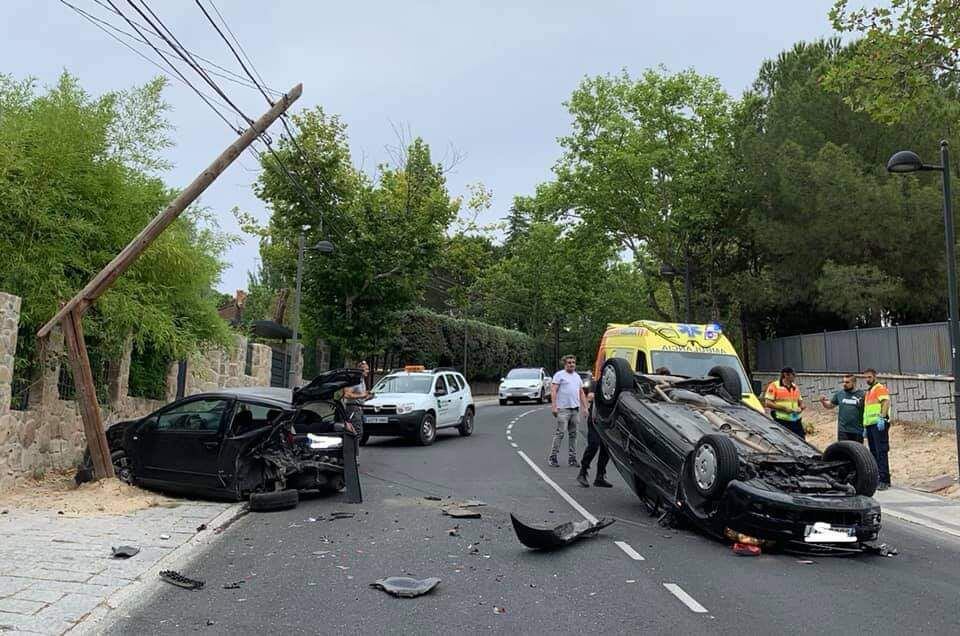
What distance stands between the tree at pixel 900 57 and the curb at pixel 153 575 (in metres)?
12.2

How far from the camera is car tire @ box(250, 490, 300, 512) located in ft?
30.7

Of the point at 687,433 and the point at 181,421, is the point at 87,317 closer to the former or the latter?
the point at 181,421

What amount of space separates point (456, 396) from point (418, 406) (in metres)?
2.43

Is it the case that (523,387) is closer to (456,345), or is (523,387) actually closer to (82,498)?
(456,345)

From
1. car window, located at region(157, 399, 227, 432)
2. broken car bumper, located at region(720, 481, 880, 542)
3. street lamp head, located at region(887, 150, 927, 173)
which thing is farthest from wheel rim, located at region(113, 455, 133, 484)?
street lamp head, located at region(887, 150, 927, 173)

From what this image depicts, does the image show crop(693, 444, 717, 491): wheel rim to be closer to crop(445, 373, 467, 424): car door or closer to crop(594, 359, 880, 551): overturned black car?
crop(594, 359, 880, 551): overturned black car

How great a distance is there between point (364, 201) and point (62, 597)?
2315 centimetres

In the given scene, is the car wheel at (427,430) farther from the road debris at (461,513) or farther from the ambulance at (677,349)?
the road debris at (461,513)

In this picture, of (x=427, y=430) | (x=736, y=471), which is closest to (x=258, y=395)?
(x=736, y=471)

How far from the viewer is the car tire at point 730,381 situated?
9852mm

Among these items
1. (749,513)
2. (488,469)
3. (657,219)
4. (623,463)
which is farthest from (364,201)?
(749,513)

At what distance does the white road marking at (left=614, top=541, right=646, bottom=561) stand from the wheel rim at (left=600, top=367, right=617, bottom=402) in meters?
2.34

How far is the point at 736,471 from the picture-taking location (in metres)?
7.11

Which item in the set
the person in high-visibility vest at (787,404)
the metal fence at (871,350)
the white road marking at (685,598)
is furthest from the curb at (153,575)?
the metal fence at (871,350)
